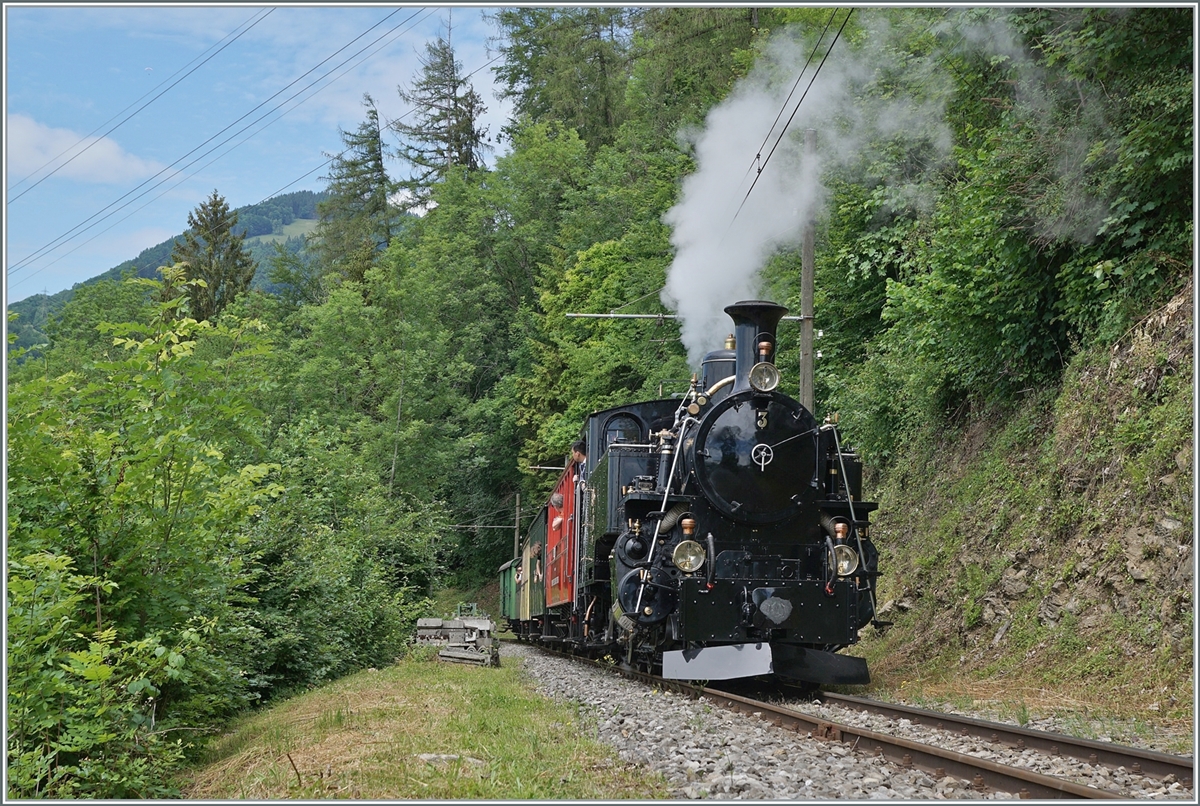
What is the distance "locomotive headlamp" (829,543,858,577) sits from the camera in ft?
31.3

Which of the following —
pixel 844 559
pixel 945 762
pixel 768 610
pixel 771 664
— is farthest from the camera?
pixel 844 559

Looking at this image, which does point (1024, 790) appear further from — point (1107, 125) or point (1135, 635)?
point (1107, 125)

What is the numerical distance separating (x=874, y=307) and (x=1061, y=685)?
12.1m

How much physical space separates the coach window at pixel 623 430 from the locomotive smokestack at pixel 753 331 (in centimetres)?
216

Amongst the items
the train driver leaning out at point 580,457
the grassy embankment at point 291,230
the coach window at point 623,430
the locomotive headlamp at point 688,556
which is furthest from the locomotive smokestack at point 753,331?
the grassy embankment at point 291,230

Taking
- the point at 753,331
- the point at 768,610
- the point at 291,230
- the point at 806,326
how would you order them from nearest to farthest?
1. the point at 768,610
2. the point at 753,331
3. the point at 806,326
4. the point at 291,230

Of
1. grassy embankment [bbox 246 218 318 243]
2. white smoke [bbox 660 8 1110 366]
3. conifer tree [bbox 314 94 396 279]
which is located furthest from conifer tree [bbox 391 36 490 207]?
grassy embankment [bbox 246 218 318 243]

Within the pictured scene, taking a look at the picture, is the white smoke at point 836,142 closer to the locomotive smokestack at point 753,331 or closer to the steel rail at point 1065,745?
the locomotive smokestack at point 753,331

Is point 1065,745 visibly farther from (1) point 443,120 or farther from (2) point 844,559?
(1) point 443,120

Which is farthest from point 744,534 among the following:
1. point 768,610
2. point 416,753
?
point 416,753

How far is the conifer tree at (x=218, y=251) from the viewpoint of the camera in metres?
53.0

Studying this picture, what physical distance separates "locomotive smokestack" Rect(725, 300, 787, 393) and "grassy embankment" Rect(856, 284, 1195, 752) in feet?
11.2

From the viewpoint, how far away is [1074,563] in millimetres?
10430

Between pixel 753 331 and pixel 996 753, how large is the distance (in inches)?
188
